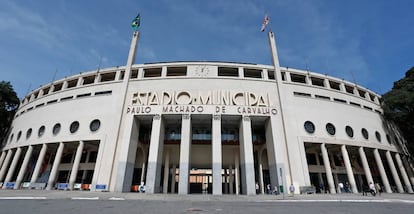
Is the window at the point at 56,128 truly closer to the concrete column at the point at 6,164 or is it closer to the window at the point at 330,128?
the concrete column at the point at 6,164

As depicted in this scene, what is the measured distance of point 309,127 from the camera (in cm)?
2956

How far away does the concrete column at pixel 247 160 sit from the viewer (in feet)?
78.8

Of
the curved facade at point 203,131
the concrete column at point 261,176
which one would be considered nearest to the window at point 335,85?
A: the curved facade at point 203,131

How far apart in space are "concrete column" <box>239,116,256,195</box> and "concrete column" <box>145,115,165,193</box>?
1110cm

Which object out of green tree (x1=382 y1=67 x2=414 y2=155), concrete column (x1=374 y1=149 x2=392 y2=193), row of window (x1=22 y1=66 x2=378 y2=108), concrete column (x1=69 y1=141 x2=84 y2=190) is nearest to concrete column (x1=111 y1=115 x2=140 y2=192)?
concrete column (x1=69 y1=141 x2=84 y2=190)

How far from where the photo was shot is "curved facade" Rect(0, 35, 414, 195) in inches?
1029

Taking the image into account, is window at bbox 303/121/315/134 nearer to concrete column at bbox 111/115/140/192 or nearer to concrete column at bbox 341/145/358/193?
concrete column at bbox 341/145/358/193

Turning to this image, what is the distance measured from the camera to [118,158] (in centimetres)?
2662

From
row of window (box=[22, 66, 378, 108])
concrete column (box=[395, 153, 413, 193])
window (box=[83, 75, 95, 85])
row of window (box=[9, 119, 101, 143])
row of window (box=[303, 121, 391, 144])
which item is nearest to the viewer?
row of window (box=[303, 121, 391, 144])

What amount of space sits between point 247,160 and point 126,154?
614 inches

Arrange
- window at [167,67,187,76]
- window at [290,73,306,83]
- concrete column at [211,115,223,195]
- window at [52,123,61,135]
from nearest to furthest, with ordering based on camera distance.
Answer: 1. concrete column at [211,115,223,195]
2. window at [52,123,61,135]
3. window at [167,67,187,76]
4. window at [290,73,306,83]

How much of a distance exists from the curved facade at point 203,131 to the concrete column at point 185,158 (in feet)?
0.40

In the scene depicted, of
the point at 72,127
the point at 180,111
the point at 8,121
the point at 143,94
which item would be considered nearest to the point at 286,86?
the point at 180,111

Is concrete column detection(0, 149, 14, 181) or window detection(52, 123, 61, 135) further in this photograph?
concrete column detection(0, 149, 14, 181)
